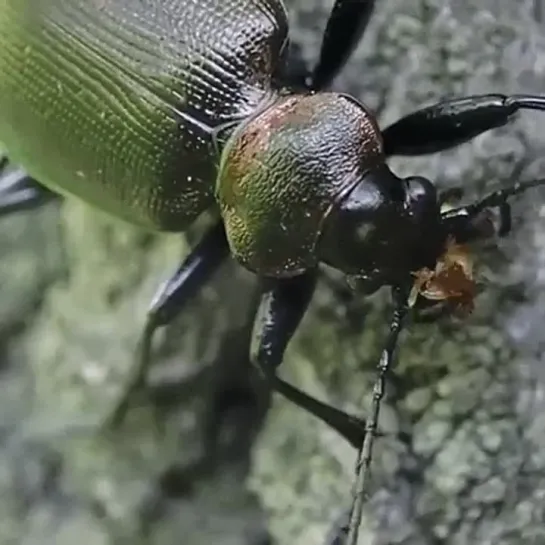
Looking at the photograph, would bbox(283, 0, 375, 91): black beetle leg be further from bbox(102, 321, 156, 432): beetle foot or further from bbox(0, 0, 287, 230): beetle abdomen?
bbox(102, 321, 156, 432): beetle foot

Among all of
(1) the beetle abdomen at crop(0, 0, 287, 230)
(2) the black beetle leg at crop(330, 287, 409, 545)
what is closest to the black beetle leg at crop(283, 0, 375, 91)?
(1) the beetle abdomen at crop(0, 0, 287, 230)

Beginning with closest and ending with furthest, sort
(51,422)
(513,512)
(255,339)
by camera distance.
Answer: (513,512) → (255,339) → (51,422)

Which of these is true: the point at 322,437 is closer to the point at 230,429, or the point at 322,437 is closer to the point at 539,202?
the point at 230,429

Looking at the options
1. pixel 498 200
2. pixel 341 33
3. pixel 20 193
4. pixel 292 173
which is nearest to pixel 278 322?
pixel 292 173

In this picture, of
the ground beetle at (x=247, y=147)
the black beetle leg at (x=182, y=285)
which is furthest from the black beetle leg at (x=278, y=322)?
the black beetle leg at (x=182, y=285)

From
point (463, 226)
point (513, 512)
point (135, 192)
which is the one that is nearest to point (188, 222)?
point (135, 192)

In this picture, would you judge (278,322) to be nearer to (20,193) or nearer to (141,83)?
(141,83)
